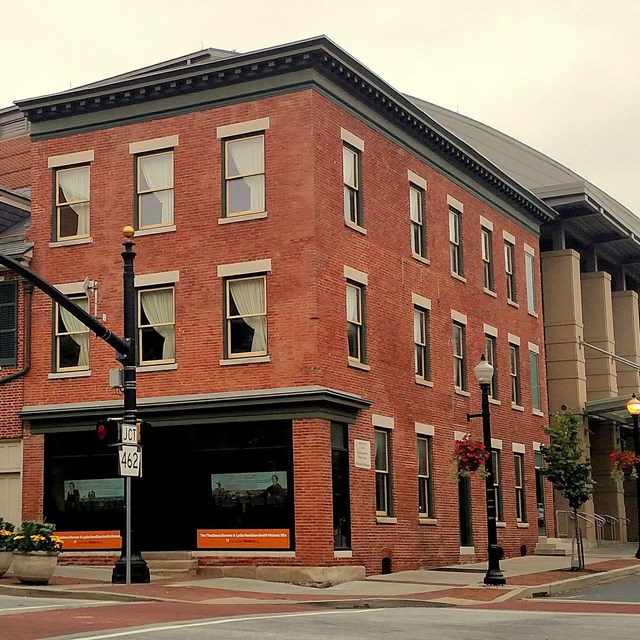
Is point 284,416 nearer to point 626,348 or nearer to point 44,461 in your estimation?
point 44,461

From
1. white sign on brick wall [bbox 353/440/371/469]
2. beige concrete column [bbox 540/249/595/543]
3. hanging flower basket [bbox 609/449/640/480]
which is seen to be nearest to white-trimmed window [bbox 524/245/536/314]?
beige concrete column [bbox 540/249/595/543]

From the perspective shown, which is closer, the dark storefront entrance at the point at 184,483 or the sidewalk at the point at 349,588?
the sidewalk at the point at 349,588

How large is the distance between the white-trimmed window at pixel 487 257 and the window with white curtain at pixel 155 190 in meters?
11.7

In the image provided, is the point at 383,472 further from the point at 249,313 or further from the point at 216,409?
the point at 249,313

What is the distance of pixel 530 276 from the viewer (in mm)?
40906

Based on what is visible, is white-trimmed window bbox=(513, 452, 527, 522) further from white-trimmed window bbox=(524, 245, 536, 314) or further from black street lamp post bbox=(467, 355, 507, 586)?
black street lamp post bbox=(467, 355, 507, 586)

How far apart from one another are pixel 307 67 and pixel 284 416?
7.90 metres

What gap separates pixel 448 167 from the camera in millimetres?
34812

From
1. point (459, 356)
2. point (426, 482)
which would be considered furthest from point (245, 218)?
point (459, 356)

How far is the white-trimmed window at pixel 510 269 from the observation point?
38.9 m

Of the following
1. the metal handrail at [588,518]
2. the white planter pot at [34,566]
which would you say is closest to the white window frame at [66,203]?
the white planter pot at [34,566]

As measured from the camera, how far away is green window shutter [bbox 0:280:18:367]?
1181 inches

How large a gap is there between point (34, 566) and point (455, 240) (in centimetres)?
1677

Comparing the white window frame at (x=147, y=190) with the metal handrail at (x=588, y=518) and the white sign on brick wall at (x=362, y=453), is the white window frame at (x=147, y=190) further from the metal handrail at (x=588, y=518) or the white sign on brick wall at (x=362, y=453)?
the metal handrail at (x=588, y=518)
